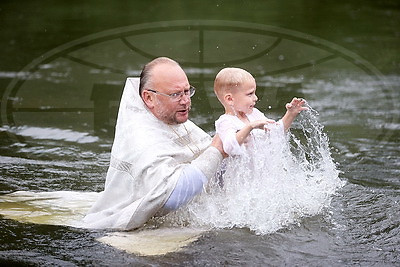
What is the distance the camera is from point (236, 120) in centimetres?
454

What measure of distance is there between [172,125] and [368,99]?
4.57m

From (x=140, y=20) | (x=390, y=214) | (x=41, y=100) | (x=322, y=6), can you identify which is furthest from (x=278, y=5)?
(x=390, y=214)

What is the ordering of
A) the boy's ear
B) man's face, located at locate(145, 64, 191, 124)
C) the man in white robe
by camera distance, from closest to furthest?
the man in white robe → man's face, located at locate(145, 64, 191, 124) → the boy's ear

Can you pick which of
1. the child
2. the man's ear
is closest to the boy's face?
the child

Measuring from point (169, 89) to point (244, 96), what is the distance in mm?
461

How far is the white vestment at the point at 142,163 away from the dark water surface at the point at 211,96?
0.21m

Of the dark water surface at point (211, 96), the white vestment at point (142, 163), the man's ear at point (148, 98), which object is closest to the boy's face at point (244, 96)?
the white vestment at point (142, 163)

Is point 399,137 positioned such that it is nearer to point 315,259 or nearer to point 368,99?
point 368,99

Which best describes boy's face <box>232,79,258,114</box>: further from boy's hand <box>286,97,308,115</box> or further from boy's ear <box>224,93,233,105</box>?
boy's hand <box>286,97,308,115</box>

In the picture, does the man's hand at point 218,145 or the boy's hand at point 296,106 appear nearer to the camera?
the man's hand at point 218,145

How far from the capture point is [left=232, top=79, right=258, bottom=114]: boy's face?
4.52 metres

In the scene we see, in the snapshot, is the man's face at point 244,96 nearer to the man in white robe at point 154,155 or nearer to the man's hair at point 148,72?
the man in white robe at point 154,155

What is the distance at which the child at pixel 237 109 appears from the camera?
14.5 feet

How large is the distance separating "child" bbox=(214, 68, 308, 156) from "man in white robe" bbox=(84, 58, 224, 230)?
0.29 ft
